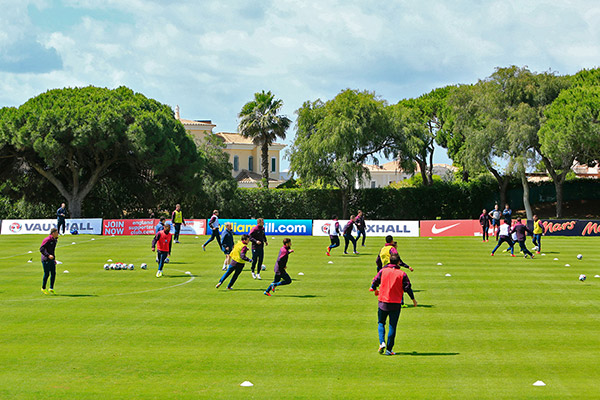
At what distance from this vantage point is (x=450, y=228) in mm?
46344

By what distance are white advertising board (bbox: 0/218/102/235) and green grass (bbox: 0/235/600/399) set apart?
19.6 meters

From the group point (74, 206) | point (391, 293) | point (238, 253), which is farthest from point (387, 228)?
point (391, 293)

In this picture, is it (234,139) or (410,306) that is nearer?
(410,306)

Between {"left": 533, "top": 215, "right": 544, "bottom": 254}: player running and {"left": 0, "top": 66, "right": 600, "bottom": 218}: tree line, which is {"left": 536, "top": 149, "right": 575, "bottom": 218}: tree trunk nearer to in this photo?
{"left": 0, "top": 66, "right": 600, "bottom": 218}: tree line

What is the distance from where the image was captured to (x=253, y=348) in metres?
13.9

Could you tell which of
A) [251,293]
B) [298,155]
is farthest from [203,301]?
[298,155]

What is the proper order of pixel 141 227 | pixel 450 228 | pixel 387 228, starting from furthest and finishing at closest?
pixel 141 227
pixel 450 228
pixel 387 228

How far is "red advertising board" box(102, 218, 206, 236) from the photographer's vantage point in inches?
1827

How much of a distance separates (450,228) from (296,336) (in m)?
33.1

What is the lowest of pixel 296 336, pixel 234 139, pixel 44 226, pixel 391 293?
pixel 296 336

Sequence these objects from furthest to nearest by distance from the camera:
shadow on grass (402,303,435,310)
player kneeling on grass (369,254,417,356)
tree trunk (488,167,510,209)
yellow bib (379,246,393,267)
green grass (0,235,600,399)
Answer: tree trunk (488,167,510,209)
shadow on grass (402,303,435,310)
yellow bib (379,246,393,267)
player kneeling on grass (369,254,417,356)
green grass (0,235,600,399)

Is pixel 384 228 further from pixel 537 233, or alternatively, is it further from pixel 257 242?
pixel 257 242

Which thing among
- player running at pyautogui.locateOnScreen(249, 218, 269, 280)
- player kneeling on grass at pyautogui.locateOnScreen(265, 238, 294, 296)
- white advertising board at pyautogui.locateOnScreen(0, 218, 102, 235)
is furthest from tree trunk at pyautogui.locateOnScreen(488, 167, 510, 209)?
player kneeling on grass at pyautogui.locateOnScreen(265, 238, 294, 296)

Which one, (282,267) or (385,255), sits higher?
(385,255)
